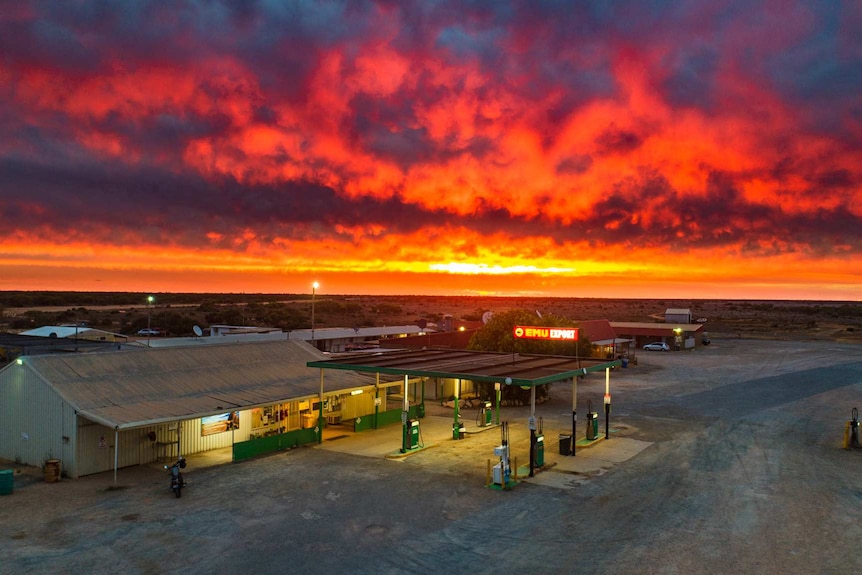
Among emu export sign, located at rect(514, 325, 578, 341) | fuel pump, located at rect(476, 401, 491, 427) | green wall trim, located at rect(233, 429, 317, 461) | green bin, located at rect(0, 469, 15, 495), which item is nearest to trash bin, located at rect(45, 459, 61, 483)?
green bin, located at rect(0, 469, 15, 495)

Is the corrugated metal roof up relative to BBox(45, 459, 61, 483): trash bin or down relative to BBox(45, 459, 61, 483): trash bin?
up

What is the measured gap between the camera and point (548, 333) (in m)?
33.2

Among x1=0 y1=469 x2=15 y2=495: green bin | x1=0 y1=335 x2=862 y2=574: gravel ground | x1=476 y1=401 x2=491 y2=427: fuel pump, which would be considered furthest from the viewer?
x1=476 y1=401 x2=491 y2=427: fuel pump

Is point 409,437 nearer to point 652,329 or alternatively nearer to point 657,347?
point 657,347

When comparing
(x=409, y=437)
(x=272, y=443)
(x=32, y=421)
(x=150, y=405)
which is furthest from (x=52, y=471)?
(x=409, y=437)

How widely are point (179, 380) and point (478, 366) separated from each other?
51.9 feet

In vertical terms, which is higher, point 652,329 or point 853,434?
point 652,329

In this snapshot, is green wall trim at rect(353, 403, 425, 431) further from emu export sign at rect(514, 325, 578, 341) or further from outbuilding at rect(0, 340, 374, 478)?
emu export sign at rect(514, 325, 578, 341)

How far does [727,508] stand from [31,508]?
82.3ft

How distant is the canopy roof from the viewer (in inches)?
1112

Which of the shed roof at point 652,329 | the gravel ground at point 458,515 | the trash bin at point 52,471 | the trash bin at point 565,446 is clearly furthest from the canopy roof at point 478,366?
the shed roof at point 652,329

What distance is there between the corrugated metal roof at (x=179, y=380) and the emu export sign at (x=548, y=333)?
10.8 metres

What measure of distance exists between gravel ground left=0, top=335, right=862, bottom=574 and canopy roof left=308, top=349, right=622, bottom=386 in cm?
416

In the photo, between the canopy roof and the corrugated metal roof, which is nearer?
the corrugated metal roof
